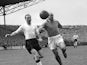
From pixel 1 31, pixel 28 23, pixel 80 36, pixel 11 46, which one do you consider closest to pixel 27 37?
pixel 28 23

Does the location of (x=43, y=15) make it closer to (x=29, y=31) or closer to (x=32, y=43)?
(x=29, y=31)

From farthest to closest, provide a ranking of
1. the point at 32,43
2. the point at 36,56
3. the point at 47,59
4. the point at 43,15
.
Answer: the point at 47,59 → the point at 43,15 → the point at 32,43 → the point at 36,56

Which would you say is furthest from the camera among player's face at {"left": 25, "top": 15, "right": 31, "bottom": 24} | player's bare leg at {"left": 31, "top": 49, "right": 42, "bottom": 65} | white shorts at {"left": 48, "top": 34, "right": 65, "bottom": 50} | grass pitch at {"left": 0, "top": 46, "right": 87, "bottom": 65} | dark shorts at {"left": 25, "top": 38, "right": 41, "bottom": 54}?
grass pitch at {"left": 0, "top": 46, "right": 87, "bottom": 65}

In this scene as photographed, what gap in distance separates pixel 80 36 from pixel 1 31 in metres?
16.9

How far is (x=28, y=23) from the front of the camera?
1165 cm

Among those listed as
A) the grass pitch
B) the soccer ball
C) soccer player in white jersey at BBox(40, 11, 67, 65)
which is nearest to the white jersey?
the soccer ball

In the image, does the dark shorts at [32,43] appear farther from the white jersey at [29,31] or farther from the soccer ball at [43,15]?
the soccer ball at [43,15]

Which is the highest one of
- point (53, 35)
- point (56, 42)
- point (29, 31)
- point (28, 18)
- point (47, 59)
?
point (28, 18)

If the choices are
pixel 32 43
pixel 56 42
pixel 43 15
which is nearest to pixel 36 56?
pixel 32 43

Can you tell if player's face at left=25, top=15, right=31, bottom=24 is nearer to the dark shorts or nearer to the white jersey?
the white jersey

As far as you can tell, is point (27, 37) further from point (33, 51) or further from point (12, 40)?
point (12, 40)

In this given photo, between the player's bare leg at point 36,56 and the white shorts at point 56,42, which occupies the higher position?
the white shorts at point 56,42

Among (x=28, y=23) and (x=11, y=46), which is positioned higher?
(x=28, y=23)

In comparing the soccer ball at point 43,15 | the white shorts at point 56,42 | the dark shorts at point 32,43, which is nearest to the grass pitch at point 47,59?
the white shorts at point 56,42
